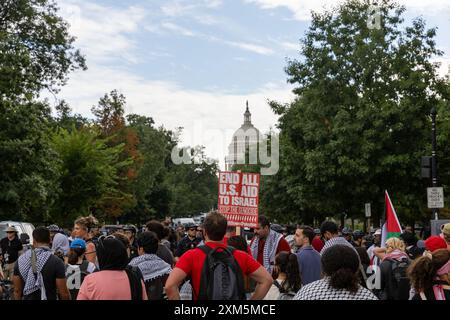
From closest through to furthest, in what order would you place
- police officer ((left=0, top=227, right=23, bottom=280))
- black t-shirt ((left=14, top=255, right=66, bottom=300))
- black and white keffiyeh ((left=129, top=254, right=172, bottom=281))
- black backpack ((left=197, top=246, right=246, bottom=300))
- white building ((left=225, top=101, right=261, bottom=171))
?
black backpack ((left=197, top=246, right=246, bottom=300)) < black t-shirt ((left=14, top=255, right=66, bottom=300)) < black and white keffiyeh ((left=129, top=254, right=172, bottom=281)) < police officer ((left=0, top=227, right=23, bottom=280)) < white building ((left=225, top=101, right=261, bottom=171))

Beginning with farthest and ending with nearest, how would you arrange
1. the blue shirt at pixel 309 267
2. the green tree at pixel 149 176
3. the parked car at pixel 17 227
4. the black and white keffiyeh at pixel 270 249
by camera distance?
the green tree at pixel 149 176 → the parked car at pixel 17 227 → the black and white keffiyeh at pixel 270 249 → the blue shirt at pixel 309 267

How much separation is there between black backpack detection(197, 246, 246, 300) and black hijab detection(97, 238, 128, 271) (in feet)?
2.12

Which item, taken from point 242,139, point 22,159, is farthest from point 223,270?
point 242,139

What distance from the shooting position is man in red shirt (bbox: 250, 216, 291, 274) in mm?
12039

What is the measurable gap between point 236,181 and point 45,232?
613 cm

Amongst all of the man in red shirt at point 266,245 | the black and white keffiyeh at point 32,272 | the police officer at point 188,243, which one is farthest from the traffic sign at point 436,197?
the black and white keffiyeh at point 32,272

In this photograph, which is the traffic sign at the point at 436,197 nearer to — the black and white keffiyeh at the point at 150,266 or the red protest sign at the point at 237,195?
the red protest sign at the point at 237,195

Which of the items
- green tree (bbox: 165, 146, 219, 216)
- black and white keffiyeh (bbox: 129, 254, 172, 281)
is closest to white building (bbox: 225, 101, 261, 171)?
green tree (bbox: 165, 146, 219, 216)

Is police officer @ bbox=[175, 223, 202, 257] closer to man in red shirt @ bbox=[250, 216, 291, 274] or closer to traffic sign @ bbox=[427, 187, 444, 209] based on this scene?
man in red shirt @ bbox=[250, 216, 291, 274]

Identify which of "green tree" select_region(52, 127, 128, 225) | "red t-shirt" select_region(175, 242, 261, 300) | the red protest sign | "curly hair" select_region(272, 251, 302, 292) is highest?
"green tree" select_region(52, 127, 128, 225)

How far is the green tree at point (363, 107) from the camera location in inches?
1479

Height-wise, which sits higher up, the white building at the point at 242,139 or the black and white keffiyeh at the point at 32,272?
the white building at the point at 242,139

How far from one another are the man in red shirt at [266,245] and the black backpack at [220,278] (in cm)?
541
